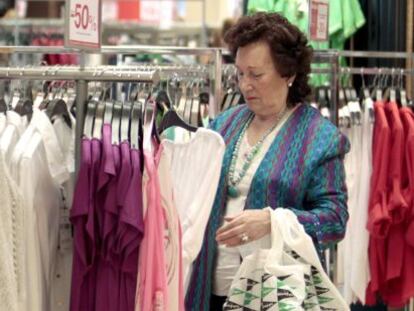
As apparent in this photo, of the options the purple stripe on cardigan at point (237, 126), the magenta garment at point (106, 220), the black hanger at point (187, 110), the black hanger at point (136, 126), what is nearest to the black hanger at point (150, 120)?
the black hanger at point (136, 126)

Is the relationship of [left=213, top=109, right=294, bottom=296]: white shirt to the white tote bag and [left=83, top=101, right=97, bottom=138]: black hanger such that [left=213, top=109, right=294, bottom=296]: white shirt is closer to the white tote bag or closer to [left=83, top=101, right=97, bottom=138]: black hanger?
the white tote bag

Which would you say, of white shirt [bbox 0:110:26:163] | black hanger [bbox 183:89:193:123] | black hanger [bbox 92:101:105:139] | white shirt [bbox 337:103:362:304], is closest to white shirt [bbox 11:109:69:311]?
white shirt [bbox 0:110:26:163]

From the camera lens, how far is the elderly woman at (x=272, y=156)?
2.31 m

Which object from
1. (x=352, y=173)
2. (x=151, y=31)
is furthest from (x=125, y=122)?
(x=151, y=31)

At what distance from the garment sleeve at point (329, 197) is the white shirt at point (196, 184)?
0.25 meters

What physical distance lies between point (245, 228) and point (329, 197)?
1.01 feet

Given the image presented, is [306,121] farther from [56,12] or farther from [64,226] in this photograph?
[56,12]

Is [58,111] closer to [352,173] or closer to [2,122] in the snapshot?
[2,122]

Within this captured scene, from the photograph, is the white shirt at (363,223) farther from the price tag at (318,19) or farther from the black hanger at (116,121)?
the black hanger at (116,121)

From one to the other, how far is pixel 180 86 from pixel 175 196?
122cm

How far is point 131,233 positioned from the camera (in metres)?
2.00

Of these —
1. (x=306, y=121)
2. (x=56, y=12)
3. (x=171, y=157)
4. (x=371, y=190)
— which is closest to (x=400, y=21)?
(x=371, y=190)

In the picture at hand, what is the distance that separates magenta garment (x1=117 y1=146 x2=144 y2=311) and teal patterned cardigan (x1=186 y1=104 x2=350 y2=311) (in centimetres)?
39

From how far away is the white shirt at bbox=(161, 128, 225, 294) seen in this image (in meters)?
2.24
